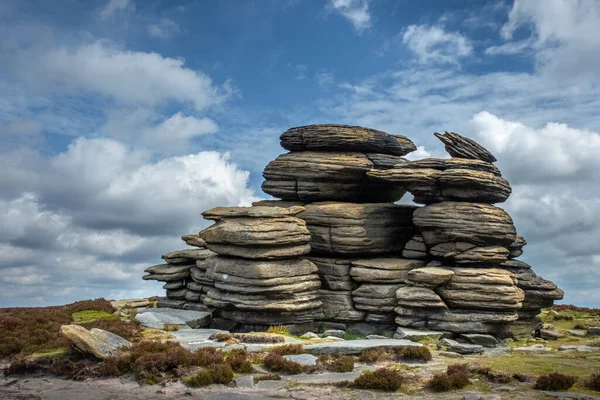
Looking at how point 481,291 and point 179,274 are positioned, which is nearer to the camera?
point 481,291

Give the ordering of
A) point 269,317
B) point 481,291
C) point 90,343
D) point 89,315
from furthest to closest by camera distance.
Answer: point 89,315
point 269,317
point 481,291
point 90,343

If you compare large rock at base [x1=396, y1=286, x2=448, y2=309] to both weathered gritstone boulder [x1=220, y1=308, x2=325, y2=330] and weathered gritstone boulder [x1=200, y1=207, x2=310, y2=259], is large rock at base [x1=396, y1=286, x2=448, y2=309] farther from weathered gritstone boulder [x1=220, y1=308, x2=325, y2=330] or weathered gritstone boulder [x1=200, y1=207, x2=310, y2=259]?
weathered gritstone boulder [x1=200, y1=207, x2=310, y2=259]

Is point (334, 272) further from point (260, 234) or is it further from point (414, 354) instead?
point (414, 354)

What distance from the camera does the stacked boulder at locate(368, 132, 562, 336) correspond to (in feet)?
106

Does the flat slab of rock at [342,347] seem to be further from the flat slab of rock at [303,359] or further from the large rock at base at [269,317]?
the large rock at base at [269,317]

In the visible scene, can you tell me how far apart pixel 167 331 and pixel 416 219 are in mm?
19377

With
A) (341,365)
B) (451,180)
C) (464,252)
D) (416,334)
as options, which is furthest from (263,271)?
(451,180)

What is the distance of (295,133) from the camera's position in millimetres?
41469

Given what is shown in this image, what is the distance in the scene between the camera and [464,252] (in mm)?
34250

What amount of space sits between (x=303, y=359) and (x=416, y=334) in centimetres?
1190

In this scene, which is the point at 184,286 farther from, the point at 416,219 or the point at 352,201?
the point at 416,219

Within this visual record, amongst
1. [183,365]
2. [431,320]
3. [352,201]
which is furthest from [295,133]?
[183,365]

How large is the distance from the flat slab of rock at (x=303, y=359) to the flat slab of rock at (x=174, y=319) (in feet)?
46.5

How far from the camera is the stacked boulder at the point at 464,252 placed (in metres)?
32.3
